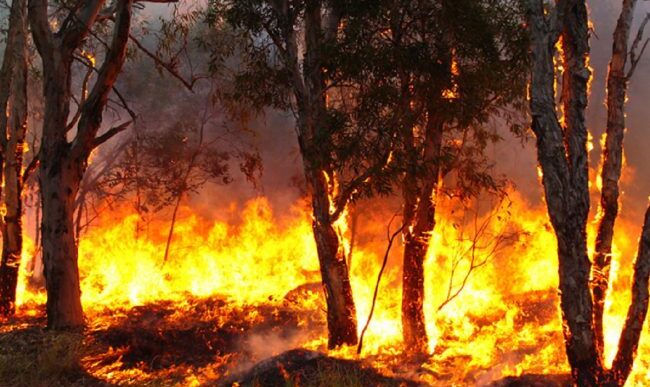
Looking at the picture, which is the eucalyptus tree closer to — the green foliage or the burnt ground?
the burnt ground

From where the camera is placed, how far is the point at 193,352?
12.5 meters

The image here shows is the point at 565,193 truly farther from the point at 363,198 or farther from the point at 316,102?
the point at 316,102

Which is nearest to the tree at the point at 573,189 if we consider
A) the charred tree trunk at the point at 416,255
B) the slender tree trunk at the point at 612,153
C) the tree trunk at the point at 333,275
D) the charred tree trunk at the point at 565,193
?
the charred tree trunk at the point at 565,193

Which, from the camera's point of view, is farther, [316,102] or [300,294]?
[300,294]

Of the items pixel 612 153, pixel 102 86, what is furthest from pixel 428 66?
pixel 102 86

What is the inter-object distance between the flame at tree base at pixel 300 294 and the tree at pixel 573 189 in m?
1.26

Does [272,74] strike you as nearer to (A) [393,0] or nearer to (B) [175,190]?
(A) [393,0]

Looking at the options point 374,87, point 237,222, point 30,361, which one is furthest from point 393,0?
point 237,222

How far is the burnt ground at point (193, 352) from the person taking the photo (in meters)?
8.16

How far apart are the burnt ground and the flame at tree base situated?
7 centimetres

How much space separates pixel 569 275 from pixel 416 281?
5.47 m

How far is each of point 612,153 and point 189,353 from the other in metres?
8.69

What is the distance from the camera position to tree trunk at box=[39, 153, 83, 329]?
35.7ft

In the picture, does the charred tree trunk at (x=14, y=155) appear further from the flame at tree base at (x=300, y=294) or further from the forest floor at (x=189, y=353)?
the flame at tree base at (x=300, y=294)
